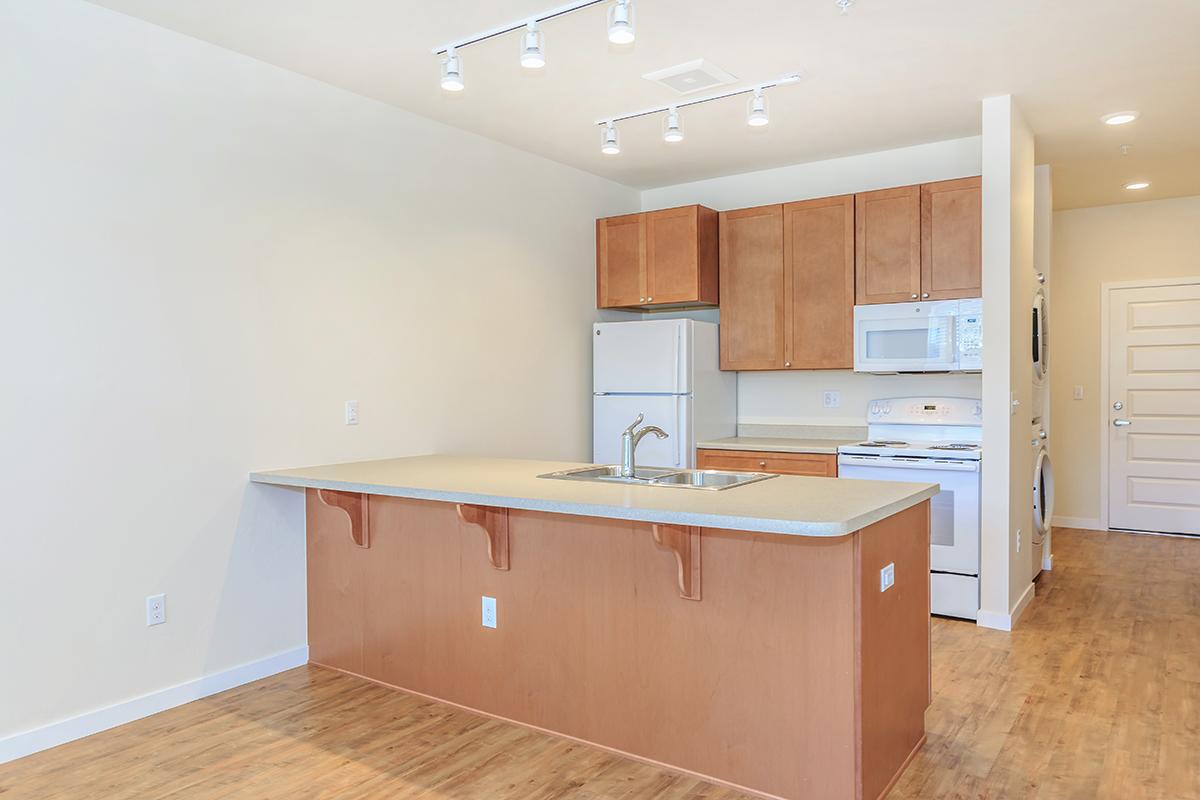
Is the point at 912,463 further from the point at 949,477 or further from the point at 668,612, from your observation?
the point at 668,612

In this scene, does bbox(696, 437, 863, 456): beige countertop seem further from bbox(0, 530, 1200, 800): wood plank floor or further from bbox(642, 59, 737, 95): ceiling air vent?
bbox(642, 59, 737, 95): ceiling air vent

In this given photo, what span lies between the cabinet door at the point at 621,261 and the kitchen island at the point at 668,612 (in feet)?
6.77

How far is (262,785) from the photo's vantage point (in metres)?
2.45

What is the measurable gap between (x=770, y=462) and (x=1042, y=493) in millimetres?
1782

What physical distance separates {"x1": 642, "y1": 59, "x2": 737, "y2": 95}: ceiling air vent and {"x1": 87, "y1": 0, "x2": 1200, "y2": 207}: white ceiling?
0.15 feet

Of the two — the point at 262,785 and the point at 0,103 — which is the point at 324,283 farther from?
the point at 262,785

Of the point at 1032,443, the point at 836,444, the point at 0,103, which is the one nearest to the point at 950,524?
the point at 836,444

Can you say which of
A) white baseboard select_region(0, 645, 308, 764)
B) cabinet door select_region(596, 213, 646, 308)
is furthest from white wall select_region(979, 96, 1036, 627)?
white baseboard select_region(0, 645, 308, 764)

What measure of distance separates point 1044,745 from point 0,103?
3990mm

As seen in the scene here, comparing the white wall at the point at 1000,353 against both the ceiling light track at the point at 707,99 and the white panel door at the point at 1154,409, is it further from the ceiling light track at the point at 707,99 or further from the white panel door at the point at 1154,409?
the white panel door at the point at 1154,409

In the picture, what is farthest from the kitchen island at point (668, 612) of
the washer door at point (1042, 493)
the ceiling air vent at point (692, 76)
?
the washer door at point (1042, 493)

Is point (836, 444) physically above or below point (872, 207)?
below

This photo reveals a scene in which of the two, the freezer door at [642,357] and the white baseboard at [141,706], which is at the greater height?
the freezer door at [642,357]

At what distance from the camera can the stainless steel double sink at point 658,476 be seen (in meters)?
2.87
